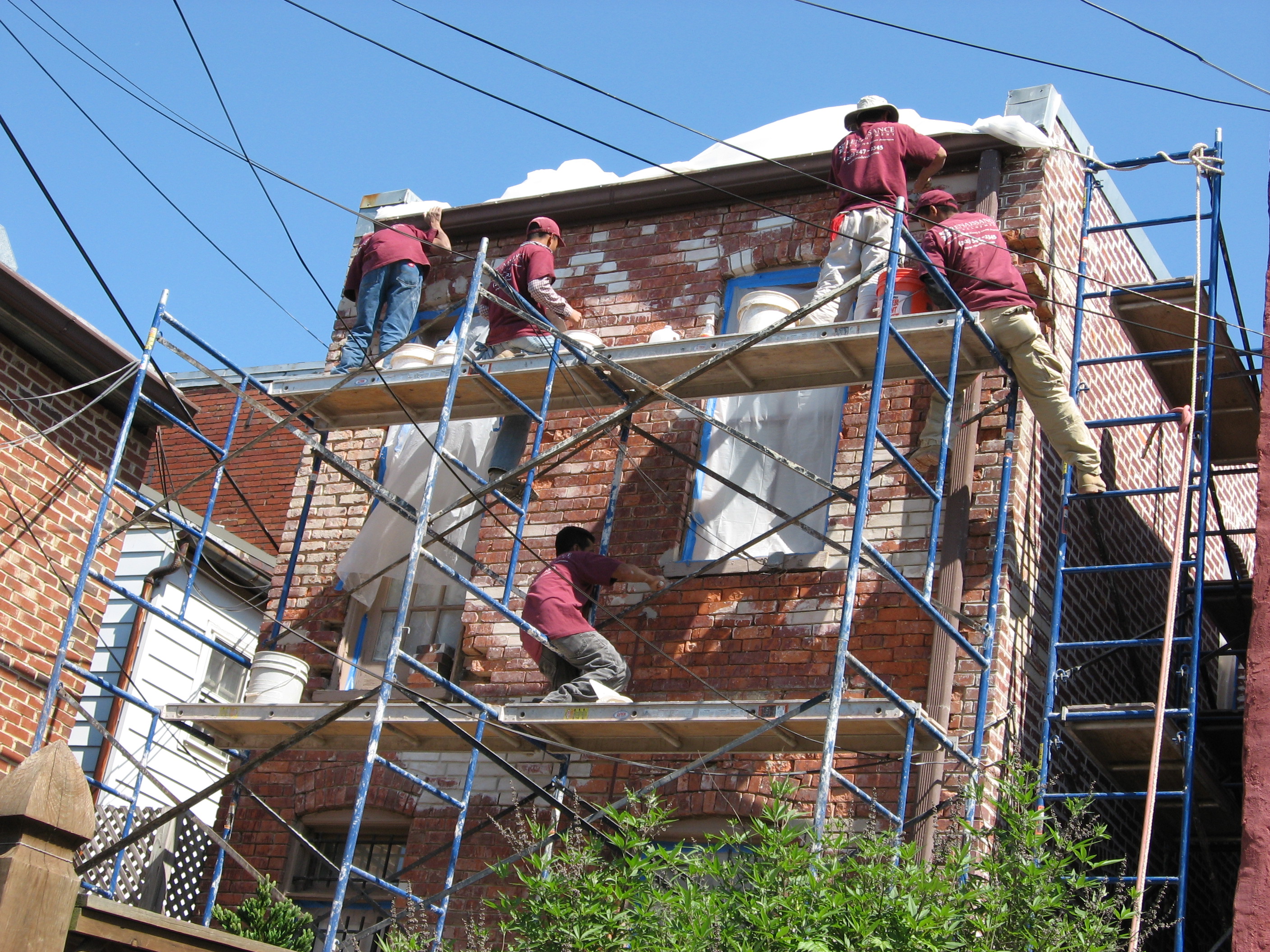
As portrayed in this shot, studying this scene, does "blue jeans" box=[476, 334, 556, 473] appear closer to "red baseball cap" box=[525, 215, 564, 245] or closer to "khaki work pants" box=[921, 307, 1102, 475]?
"red baseball cap" box=[525, 215, 564, 245]

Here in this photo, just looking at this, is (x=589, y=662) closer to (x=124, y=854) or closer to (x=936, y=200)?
(x=936, y=200)

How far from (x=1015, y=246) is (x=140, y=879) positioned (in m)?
7.50

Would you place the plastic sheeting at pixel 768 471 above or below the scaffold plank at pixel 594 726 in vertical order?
above

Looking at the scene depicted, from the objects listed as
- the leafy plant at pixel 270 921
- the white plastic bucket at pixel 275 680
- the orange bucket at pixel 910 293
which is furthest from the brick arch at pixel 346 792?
the orange bucket at pixel 910 293

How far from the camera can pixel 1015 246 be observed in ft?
36.3

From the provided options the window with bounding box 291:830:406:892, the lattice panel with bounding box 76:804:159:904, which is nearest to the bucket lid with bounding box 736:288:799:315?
the window with bounding box 291:830:406:892

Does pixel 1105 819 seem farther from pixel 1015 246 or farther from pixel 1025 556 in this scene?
pixel 1015 246

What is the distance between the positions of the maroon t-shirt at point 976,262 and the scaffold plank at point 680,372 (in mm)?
337

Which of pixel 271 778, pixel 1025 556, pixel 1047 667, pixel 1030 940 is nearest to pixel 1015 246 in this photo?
pixel 1025 556

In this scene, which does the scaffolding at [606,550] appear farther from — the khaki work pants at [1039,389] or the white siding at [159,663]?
the white siding at [159,663]

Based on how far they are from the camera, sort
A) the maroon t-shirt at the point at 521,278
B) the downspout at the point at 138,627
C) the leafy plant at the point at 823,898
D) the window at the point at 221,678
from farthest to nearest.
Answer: the window at the point at 221,678 < the downspout at the point at 138,627 < the maroon t-shirt at the point at 521,278 < the leafy plant at the point at 823,898

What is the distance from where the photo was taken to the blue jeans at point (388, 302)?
11680 mm

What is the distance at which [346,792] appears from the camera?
11219mm

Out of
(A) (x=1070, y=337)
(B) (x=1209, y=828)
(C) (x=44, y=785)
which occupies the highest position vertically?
(A) (x=1070, y=337)
